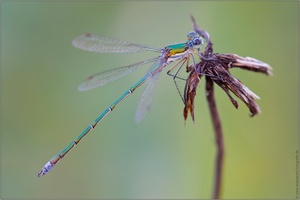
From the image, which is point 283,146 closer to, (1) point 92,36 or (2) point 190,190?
(2) point 190,190

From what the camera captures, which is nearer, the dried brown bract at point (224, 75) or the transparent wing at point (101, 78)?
the dried brown bract at point (224, 75)

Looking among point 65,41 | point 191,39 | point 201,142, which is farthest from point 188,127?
point 65,41

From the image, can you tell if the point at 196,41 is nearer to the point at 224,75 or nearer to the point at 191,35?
the point at 191,35

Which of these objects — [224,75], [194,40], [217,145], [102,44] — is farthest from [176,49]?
[217,145]

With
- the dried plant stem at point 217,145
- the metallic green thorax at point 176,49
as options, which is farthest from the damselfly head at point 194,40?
the dried plant stem at point 217,145

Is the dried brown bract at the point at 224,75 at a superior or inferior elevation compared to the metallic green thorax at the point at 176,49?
inferior

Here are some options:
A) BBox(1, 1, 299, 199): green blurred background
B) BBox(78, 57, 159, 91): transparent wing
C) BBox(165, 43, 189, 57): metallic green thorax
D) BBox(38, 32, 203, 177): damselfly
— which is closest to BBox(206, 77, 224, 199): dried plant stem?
BBox(1, 1, 299, 199): green blurred background

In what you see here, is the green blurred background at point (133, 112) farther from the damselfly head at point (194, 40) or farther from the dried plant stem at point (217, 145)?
the dried plant stem at point (217, 145)
